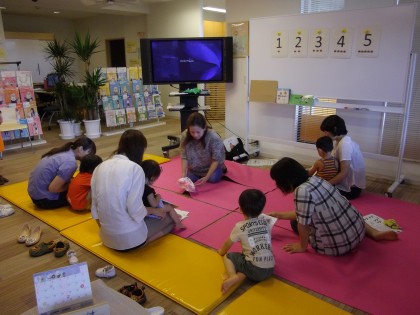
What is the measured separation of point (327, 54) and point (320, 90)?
42cm

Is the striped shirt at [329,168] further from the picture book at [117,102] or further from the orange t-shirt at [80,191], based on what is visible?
the picture book at [117,102]

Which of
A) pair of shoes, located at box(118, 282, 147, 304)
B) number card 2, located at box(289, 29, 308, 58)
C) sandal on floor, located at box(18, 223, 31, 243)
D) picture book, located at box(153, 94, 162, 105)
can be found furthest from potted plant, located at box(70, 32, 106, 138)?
pair of shoes, located at box(118, 282, 147, 304)

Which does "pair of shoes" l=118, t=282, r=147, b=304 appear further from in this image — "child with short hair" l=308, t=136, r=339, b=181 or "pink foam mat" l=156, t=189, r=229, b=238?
"child with short hair" l=308, t=136, r=339, b=181

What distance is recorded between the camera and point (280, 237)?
268 centimetres

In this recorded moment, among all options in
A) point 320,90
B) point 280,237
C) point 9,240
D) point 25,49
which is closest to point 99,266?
point 9,240

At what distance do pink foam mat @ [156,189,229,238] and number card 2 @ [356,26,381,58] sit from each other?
2.32 m

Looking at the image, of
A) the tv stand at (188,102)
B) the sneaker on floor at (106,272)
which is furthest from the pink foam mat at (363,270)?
the tv stand at (188,102)

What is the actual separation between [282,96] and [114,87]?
3585mm

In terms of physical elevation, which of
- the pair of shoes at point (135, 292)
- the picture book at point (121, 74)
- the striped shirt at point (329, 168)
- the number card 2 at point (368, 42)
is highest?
the number card 2 at point (368, 42)

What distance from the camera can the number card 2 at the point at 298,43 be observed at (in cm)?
422

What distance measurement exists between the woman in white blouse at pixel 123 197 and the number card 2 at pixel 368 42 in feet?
8.85

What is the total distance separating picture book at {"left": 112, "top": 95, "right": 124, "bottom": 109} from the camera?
675cm

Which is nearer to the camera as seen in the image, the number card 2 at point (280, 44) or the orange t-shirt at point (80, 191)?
the orange t-shirt at point (80, 191)

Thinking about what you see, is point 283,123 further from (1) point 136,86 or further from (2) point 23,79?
(2) point 23,79
